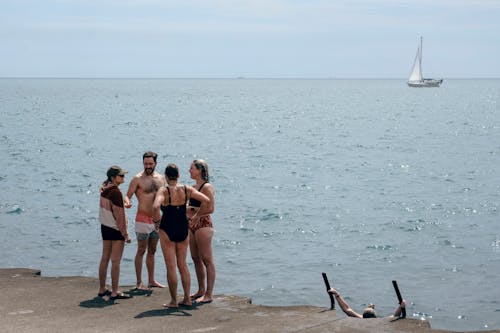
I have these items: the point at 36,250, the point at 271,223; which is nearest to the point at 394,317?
the point at 36,250

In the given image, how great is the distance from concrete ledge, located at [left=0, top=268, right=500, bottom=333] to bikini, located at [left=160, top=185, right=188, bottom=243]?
1084 millimetres

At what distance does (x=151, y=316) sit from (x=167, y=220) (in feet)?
4.32

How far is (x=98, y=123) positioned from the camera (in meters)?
106

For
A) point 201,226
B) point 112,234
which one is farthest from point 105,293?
point 201,226

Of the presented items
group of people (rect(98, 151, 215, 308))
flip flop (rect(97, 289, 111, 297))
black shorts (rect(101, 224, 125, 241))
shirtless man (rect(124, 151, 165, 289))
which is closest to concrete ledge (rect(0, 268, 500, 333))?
flip flop (rect(97, 289, 111, 297))

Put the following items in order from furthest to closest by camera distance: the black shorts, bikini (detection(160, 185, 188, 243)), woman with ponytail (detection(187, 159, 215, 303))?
the black shorts
woman with ponytail (detection(187, 159, 215, 303))
bikini (detection(160, 185, 188, 243))

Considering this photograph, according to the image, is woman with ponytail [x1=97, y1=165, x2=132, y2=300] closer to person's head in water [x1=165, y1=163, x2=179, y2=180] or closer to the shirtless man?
the shirtless man

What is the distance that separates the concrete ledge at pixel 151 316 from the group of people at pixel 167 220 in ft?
1.21

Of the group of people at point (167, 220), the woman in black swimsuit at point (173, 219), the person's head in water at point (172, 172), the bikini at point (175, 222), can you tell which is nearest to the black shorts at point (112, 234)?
the group of people at point (167, 220)

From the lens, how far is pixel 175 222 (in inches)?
440

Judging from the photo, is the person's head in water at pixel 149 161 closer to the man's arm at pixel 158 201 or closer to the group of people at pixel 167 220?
the group of people at pixel 167 220

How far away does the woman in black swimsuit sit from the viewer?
11031 millimetres

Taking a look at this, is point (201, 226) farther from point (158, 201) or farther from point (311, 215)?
point (311, 215)

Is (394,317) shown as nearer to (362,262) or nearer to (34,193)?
(362,262)
